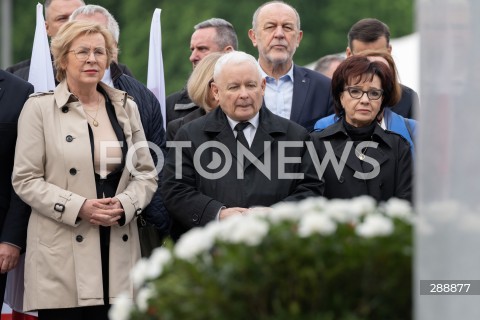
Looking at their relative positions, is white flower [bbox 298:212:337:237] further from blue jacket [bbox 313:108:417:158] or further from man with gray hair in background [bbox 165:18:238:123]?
man with gray hair in background [bbox 165:18:238:123]

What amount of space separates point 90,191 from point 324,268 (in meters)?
3.22

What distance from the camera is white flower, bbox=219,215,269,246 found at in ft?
14.2

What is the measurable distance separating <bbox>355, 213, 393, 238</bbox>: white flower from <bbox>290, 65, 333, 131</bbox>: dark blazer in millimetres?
4144

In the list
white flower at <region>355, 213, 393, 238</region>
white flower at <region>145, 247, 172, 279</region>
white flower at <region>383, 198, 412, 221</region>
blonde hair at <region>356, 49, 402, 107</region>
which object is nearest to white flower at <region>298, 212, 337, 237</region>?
white flower at <region>355, 213, 393, 238</region>

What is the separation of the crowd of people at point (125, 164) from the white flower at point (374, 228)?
2650mm

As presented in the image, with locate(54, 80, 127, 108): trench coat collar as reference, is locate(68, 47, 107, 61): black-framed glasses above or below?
above

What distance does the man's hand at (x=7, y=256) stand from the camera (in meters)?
7.39

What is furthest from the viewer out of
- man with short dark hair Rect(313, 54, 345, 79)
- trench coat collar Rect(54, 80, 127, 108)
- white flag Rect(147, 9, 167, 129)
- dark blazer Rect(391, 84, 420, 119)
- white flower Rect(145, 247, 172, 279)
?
man with short dark hair Rect(313, 54, 345, 79)

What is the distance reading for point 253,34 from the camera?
9594 millimetres

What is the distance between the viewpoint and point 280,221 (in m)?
4.50

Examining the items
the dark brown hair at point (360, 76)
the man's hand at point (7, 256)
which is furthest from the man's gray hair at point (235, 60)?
the man's hand at point (7, 256)

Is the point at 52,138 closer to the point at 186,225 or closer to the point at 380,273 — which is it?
the point at 186,225

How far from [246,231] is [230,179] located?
2965 millimetres

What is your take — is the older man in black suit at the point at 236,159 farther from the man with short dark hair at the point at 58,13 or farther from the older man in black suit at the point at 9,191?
the man with short dark hair at the point at 58,13
